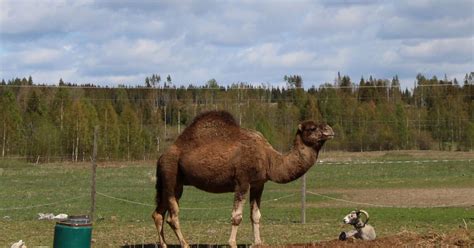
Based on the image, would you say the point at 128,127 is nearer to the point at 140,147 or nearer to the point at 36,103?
the point at 140,147

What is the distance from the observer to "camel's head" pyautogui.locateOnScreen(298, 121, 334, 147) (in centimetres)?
1435

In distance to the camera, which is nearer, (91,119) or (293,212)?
(293,212)

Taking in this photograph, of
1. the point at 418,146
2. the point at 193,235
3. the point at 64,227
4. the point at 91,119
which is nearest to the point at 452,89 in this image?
the point at 418,146

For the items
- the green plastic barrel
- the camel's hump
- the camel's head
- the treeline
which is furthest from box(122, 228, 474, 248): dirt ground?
the treeline

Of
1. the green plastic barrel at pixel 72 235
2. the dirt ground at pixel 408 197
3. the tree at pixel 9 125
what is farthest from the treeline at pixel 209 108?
the green plastic barrel at pixel 72 235

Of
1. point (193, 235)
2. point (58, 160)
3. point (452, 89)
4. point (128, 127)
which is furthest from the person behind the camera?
point (452, 89)

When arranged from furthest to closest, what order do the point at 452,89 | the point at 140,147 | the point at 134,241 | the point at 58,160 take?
the point at 452,89
the point at 140,147
the point at 58,160
the point at 134,241

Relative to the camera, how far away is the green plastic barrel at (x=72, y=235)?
1197 centimetres

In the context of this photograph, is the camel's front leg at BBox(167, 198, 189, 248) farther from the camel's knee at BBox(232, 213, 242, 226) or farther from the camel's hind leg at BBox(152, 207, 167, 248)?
the camel's knee at BBox(232, 213, 242, 226)

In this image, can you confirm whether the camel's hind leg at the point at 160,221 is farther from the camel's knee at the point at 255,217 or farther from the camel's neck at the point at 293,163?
the camel's neck at the point at 293,163

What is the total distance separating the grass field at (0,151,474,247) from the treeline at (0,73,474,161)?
1.61m

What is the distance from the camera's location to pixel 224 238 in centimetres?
1695

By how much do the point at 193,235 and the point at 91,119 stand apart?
146 feet

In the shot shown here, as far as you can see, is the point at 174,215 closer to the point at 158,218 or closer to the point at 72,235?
the point at 158,218
